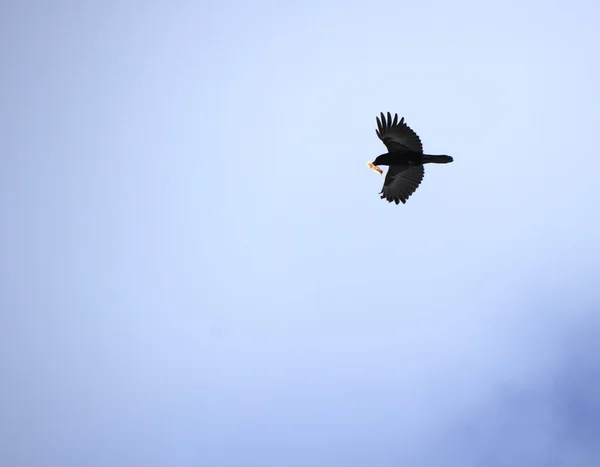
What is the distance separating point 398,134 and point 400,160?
4.63 feet

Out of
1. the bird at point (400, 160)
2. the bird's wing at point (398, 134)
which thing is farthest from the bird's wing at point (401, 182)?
the bird's wing at point (398, 134)

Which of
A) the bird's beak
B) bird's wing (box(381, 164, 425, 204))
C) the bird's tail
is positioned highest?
the bird's beak

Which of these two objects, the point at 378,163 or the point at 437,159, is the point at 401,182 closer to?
the point at 378,163

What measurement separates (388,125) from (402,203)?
4.40 m

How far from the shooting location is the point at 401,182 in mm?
39094

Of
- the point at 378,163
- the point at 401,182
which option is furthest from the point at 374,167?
the point at 401,182

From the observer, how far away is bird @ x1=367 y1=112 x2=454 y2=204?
3672cm

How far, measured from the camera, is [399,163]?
1496 inches

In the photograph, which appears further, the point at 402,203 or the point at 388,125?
the point at 402,203

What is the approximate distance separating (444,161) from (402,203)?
3.64 m

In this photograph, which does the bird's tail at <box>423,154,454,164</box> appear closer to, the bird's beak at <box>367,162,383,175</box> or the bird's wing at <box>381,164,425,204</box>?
the bird's wing at <box>381,164,425,204</box>

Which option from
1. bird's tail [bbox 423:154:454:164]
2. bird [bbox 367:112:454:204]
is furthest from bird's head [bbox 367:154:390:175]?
bird's tail [bbox 423:154:454:164]

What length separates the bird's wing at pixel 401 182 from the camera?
127ft

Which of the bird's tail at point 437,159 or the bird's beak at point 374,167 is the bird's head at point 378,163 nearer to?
the bird's beak at point 374,167
